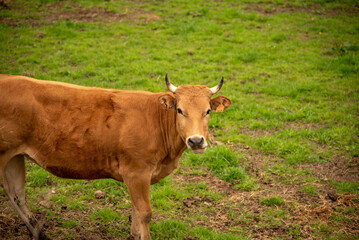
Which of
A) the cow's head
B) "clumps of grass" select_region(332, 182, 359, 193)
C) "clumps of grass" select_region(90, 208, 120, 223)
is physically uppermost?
the cow's head

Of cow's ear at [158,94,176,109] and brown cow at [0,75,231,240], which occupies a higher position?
cow's ear at [158,94,176,109]

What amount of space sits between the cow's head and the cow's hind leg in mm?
2448

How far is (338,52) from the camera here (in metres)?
12.6

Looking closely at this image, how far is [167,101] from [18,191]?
8.80 feet

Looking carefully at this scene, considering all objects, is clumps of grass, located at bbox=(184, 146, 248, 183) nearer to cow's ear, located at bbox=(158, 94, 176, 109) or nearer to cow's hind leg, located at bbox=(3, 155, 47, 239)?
cow's ear, located at bbox=(158, 94, 176, 109)

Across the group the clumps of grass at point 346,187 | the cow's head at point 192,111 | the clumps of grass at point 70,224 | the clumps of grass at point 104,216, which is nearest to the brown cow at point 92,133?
the cow's head at point 192,111

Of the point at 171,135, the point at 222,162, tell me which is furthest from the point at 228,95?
the point at 171,135

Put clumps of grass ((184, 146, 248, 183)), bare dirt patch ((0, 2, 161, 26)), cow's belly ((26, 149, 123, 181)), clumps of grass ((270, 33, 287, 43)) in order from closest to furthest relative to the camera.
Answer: cow's belly ((26, 149, 123, 181)), clumps of grass ((184, 146, 248, 183)), clumps of grass ((270, 33, 287, 43)), bare dirt patch ((0, 2, 161, 26))

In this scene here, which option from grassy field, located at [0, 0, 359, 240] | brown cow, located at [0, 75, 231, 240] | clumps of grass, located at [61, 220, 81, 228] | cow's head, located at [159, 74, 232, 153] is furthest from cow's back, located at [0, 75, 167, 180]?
grassy field, located at [0, 0, 359, 240]

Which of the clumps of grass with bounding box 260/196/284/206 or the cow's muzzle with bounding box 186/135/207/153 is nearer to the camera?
the cow's muzzle with bounding box 186/135/207/153

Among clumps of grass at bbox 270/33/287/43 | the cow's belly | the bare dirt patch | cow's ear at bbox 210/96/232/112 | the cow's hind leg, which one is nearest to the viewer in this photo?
the cow's belly

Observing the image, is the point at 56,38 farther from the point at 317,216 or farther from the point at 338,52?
the point at 317,216

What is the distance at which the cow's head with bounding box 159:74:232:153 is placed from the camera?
5.35 m

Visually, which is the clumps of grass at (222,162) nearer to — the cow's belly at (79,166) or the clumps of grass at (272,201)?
the clumps of grass at (272,201)
